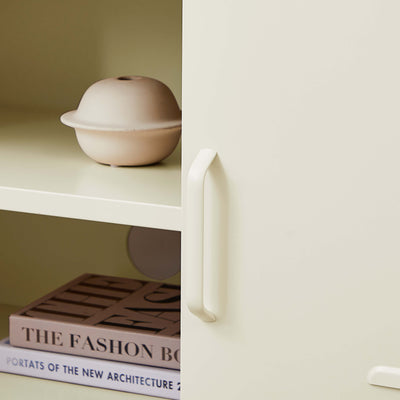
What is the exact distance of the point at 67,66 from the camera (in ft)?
4.38

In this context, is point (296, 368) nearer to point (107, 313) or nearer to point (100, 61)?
point (107, 313)

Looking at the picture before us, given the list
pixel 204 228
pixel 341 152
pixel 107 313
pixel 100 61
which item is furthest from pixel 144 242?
pixel 341 152

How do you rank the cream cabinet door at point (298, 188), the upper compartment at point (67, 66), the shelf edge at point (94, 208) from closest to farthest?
1. the cream cabinet door at point (298, 188)
2. the shelf edge at point (94, 208)
3. the upper compartment at point (67, 66)

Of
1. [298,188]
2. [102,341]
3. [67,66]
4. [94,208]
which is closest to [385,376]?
[298,188]

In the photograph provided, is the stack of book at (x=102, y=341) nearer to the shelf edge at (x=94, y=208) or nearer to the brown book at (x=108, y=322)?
the brown book at (x=108, y=322)

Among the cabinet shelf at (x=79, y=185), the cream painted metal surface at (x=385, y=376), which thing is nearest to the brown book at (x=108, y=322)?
the cabinet shelf at (x=79, y=185)

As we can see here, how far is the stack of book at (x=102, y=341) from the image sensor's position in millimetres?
1114

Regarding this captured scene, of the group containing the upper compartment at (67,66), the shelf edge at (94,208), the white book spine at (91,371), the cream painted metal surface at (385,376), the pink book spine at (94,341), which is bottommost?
the white book spine at (91,371)

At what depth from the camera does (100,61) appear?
1315 millimetres

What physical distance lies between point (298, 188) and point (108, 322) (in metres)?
0.46

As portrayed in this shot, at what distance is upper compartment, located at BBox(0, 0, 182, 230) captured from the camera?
1047 mm

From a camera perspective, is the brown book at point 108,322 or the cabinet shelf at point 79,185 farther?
the brown book at point 108,322

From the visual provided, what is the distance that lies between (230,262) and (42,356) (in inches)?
17.1

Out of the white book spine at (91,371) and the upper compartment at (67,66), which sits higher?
the upper compartment at (67,66)
